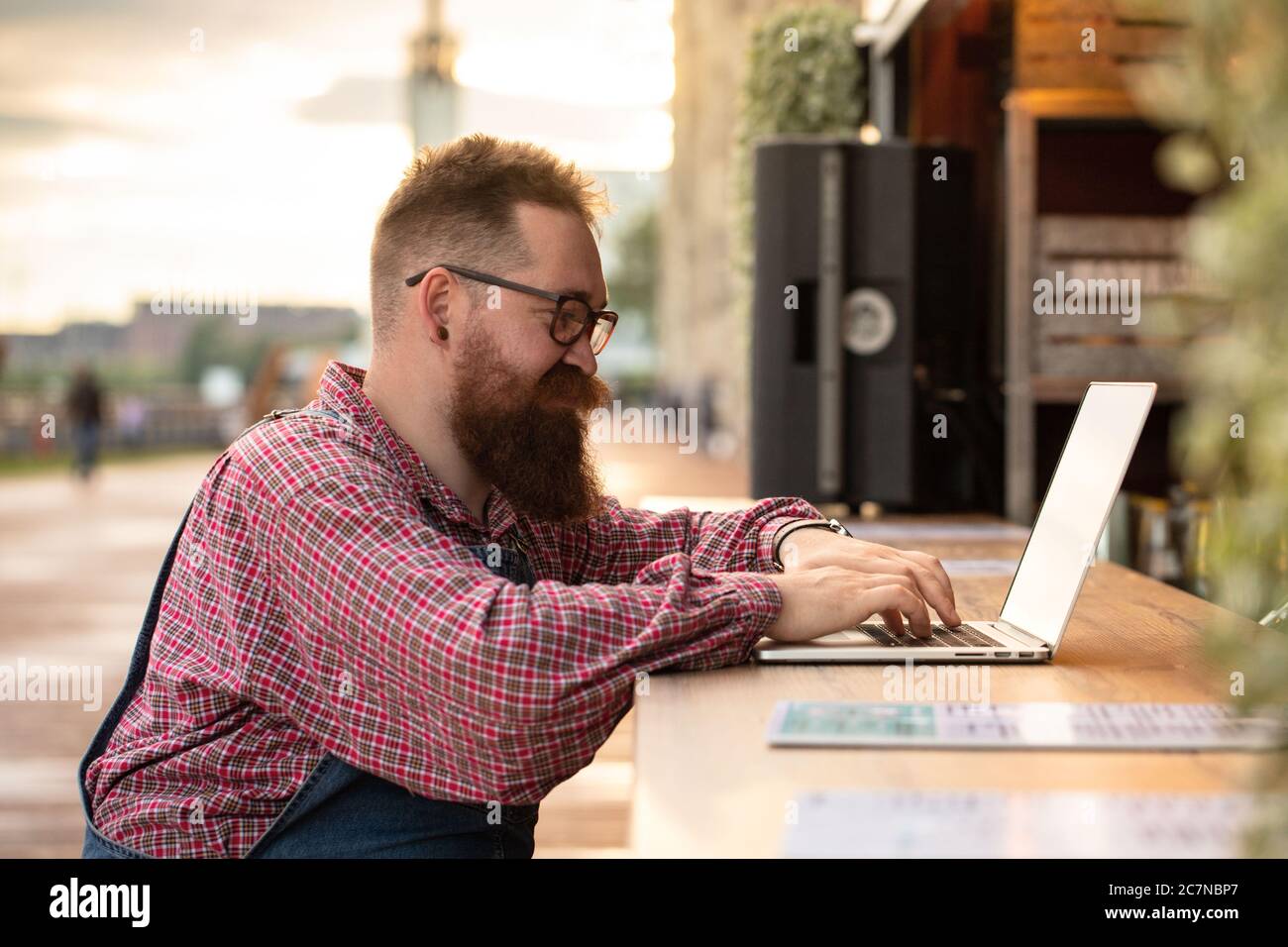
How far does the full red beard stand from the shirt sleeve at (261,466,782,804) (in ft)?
0.81

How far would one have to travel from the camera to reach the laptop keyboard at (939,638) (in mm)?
1488

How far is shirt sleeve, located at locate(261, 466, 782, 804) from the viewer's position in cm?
117

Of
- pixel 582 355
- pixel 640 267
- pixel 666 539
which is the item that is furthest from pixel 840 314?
pixel 640 267

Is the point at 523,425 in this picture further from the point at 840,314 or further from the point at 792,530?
the point at 840,314

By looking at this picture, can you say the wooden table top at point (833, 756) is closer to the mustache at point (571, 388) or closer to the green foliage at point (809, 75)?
the mustache at point (571, 388)

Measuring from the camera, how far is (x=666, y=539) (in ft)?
6.37

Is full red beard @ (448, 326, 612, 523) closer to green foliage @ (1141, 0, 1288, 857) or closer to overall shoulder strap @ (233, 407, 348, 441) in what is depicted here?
overall shoulder strap @ (233, 407, 348, 441)

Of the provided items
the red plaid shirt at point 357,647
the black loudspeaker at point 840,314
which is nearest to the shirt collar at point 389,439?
the red plaid shirt at point 357,647

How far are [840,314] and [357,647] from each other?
227 cm

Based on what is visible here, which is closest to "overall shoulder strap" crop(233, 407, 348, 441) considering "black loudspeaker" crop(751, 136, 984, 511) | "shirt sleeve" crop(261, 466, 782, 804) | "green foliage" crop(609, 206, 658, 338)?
"shirt sleeve" crop(261, 466, 782, 804)

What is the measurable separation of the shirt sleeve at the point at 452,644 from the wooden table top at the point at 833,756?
Answer: 0.06 meters

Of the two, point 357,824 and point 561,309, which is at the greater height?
point 561,309

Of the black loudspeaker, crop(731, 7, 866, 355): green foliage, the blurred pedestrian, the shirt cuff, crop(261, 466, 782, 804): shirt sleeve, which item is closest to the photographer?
crop(261, 466, 782, 804): shirt sleeve
